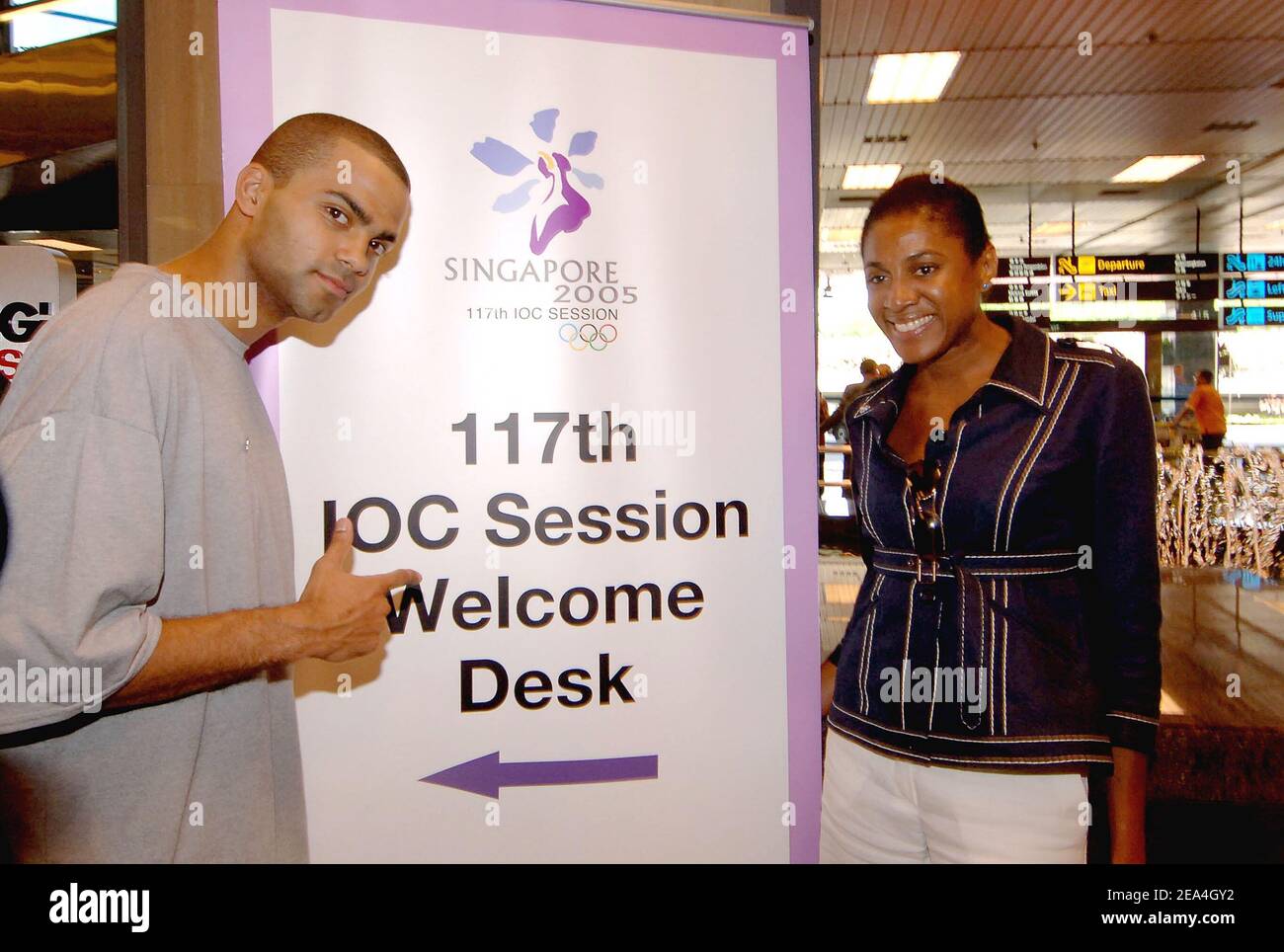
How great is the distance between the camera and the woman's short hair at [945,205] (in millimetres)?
1498

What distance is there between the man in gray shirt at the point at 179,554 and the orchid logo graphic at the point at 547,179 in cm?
24

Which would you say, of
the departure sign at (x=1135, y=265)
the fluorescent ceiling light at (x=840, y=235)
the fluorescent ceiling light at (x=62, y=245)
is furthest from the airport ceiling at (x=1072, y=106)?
the fluorescent ceiling light at (x=62, y=245)

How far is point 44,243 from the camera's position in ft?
15.3

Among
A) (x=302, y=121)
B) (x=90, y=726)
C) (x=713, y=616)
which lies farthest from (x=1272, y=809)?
(x=302, y=121)

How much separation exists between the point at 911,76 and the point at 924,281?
5.87m

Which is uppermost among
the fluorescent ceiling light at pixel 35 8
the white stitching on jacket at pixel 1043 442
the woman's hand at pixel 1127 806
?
the fluorescent ceiling light at pixel 35 8

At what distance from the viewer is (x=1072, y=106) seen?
7.30 m

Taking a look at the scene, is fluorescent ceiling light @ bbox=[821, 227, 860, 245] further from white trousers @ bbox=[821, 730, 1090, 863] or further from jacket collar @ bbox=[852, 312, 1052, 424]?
white trousers @ bbox=[821, 730, 1090, 863]

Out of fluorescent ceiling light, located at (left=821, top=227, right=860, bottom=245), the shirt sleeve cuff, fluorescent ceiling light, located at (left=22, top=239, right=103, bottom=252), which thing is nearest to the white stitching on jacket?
the shirt sleeve cuff

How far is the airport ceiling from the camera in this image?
5562 millimetres

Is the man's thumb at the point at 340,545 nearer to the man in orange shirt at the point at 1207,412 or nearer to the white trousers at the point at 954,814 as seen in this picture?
the white trousers at the point at 954,814

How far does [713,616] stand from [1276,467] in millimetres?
1794

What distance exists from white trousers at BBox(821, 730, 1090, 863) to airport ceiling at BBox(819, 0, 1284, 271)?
16.4 feet
